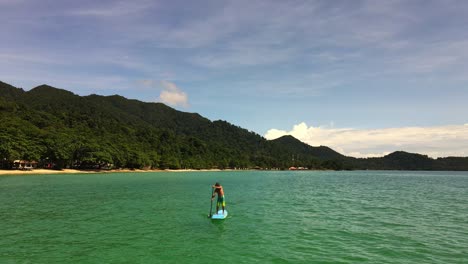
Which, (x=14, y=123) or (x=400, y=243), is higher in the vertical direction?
(x=14, y=123)

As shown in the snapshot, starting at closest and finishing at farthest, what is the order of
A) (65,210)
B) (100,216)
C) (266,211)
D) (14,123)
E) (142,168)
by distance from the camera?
(100,216), (65,210), (266,211), (14,123), (142,168)

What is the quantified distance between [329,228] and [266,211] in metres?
11.1

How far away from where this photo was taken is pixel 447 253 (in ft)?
68.7

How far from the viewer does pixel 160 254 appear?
772 inches

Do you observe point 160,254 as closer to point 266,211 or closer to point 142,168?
point 266,211

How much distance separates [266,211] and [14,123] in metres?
130

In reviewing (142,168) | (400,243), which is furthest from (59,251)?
(142,168)

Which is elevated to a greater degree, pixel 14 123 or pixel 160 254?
pixel 14 123

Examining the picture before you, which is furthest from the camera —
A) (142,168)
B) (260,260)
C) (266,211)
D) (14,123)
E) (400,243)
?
(142,168)

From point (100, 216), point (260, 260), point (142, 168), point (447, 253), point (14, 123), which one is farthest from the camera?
point (142, 168)

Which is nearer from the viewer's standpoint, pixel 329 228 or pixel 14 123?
pixel 329 228

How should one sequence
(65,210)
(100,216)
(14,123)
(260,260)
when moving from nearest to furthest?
(260,260), (100,216), (65,210), (14,123)

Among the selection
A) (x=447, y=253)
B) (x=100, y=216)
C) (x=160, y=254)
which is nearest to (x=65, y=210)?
(x=100, y=216)

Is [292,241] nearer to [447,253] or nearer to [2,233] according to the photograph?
[447,253]
